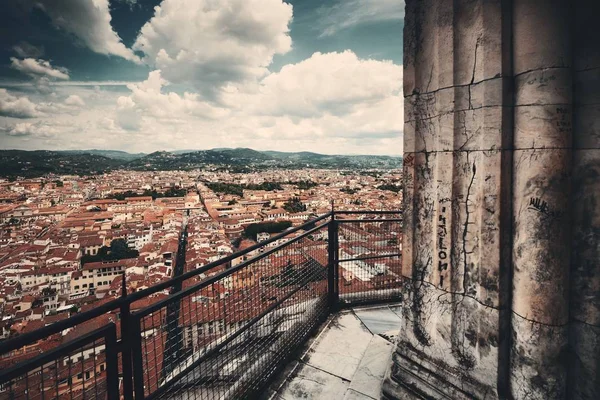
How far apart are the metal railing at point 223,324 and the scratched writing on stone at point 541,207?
1.55 meters

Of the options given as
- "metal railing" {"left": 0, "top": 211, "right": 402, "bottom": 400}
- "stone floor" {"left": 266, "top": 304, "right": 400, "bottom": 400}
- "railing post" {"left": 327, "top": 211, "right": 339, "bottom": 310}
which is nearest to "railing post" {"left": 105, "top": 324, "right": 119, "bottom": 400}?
"metal railing" {"left": 0, "top": 211, "right": 402, "bottom": 400}

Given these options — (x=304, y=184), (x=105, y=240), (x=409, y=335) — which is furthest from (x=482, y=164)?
(x=304, y=184)

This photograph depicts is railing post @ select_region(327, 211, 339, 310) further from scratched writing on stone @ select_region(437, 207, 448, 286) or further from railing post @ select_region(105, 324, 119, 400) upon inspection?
railing post @ select_region(105, 324, 119, 400)

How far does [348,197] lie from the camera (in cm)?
6725

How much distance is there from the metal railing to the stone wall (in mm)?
1257

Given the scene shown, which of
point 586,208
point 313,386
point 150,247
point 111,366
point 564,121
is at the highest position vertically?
point 564,121

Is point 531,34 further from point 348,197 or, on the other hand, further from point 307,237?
point 348,197

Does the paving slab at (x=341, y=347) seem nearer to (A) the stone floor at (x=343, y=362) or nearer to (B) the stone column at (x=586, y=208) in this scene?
(A) the stone floor at (x=343, y=362)

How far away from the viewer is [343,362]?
2.82m

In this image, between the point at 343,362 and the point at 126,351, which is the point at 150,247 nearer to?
the point at 343,362

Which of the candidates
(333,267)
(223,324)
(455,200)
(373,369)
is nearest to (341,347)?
(373,369)

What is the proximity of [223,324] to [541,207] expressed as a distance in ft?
7.25

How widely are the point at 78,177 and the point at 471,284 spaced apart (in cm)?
14445

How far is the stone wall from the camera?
4.84ft
